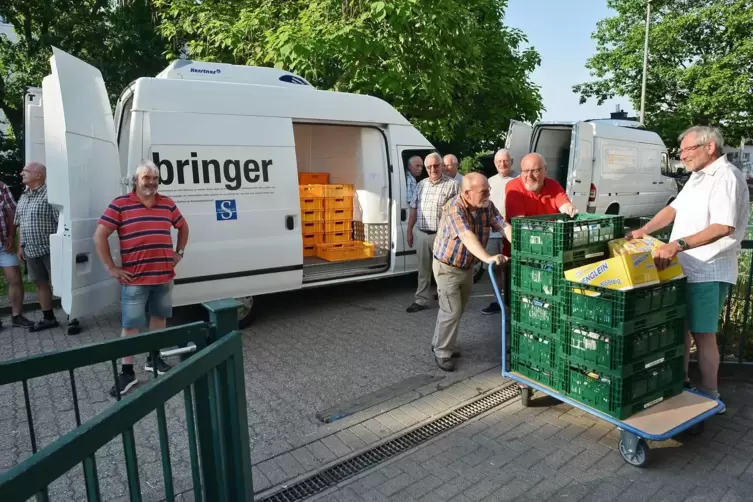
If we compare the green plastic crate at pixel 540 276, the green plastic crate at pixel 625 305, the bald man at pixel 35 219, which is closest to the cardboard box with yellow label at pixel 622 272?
the green plastic crate at pixel 625 305

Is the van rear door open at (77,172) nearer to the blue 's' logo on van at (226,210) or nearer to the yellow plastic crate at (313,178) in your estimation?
the blue 's' logo on van at (226,210)

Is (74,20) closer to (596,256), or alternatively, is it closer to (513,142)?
(513,142)

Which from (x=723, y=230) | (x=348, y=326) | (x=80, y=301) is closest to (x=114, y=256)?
(x=80, y=301)

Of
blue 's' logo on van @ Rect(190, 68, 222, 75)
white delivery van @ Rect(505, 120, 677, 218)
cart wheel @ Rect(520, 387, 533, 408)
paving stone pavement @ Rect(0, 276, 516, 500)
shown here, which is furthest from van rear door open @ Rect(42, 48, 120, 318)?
white delivery van @ Rect(505, 120, 677, 218)

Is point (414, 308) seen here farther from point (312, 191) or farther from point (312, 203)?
point (312, 191)

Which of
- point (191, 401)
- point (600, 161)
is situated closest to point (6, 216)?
point (191, 401)

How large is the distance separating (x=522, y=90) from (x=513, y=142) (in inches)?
131

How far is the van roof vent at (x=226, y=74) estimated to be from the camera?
5.38m

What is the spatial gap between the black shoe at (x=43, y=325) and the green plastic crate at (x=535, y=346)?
492 centimetres

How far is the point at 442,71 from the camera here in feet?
27.6

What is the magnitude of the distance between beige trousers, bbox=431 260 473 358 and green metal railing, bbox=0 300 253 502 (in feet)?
9.06

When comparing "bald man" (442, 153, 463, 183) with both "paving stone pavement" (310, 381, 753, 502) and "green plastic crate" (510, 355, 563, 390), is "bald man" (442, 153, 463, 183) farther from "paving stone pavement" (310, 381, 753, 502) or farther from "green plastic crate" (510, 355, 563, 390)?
"paving stone pavement" (310, 381, 753, 502)

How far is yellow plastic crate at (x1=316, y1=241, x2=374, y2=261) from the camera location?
23.4ft

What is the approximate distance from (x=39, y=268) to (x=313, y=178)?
3.77 m
